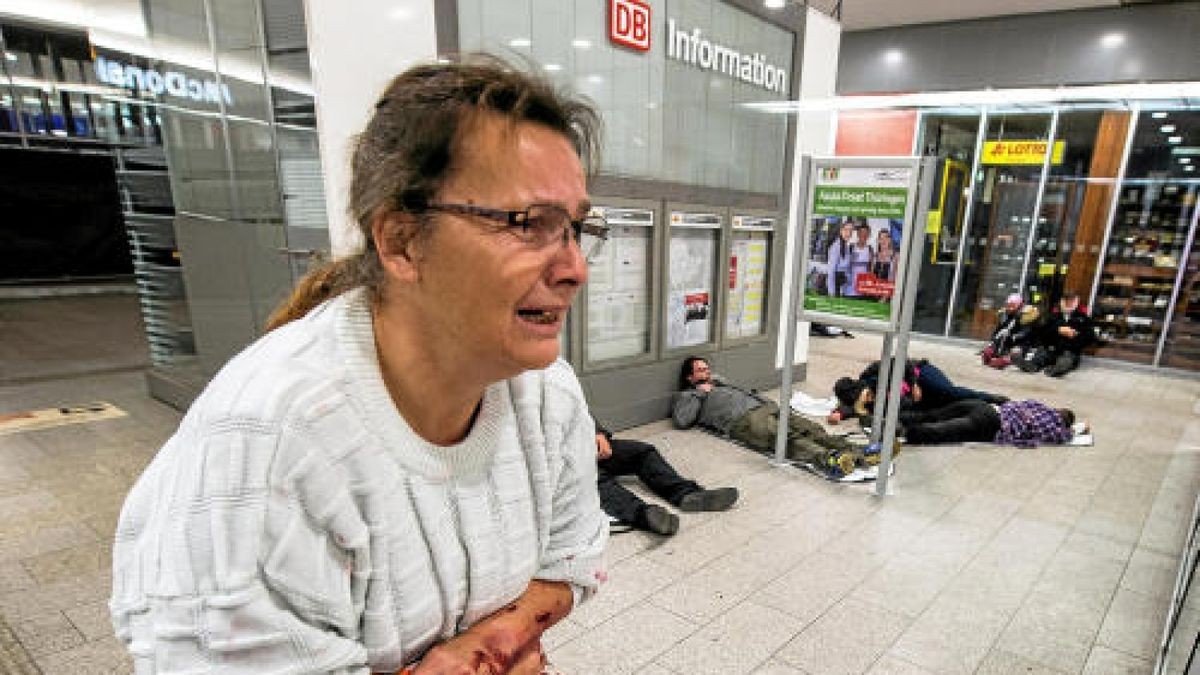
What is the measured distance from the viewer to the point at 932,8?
7828mm

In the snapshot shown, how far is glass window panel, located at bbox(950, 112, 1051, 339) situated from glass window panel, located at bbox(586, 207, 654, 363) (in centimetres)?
655

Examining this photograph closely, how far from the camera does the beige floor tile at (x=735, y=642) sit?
2150 millimetres

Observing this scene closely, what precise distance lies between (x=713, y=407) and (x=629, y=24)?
272 cm

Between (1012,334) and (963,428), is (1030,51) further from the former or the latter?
(963,428)

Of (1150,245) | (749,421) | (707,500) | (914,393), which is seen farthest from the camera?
(1150,245)

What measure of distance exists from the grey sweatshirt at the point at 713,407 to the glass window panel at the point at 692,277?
479mm

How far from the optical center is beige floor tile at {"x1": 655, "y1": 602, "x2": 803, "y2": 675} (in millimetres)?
2150

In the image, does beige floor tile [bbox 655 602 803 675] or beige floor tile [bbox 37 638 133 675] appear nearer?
beige floor tile [bbox 37 638 133 675]

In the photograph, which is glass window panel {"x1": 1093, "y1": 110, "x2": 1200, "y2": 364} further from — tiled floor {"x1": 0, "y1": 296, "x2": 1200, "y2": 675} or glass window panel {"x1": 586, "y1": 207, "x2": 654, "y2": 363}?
glass window panel {"x1": 586, "y1": 207, "x2": 654, "y2": 363}

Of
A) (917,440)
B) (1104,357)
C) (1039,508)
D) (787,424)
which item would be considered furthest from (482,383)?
(1104,357)

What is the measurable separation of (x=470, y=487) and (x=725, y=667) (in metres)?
1.68

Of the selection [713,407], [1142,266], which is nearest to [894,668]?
[713,407]

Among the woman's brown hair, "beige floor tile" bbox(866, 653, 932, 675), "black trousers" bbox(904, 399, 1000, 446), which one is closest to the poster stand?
"black trousers" bbox(904, 399, 1000, 446)

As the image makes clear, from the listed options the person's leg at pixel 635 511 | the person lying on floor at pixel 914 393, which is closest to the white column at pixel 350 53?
the person's leg at pixel 635 511
